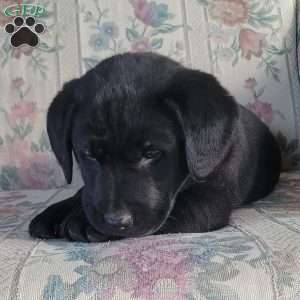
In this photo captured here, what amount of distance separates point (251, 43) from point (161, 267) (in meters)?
1.29

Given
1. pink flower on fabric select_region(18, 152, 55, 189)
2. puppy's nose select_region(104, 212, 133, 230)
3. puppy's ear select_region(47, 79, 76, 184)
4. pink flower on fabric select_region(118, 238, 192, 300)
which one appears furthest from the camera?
pink flower on fabric select_region(18, 152, 55, 189)

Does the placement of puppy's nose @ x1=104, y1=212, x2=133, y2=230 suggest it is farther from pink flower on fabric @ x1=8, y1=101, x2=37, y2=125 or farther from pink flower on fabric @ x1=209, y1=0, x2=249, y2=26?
pink flower on fabric @ x1=209, y1=0, x2=249, y2=26

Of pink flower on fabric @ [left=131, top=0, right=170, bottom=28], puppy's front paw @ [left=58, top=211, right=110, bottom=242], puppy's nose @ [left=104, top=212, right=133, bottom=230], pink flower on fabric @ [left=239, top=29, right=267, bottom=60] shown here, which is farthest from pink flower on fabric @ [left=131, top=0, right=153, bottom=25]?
puppy's nose @ [left=104, top=212, right=133, bottom=230]

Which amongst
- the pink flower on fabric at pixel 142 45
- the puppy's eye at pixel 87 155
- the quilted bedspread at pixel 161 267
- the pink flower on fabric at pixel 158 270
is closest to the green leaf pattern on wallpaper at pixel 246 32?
the pink flower on fabric at pixel 142 45

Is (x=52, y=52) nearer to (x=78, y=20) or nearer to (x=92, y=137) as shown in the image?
(x=78, y=20)

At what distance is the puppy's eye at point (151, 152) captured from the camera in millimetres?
1452

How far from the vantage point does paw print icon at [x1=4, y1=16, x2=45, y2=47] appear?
2330 mm

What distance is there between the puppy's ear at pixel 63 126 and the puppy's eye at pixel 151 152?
0.84 feet

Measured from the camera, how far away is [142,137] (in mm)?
1443

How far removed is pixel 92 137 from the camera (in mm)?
1481

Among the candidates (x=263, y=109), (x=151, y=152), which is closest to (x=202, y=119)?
(x=151, y=152)

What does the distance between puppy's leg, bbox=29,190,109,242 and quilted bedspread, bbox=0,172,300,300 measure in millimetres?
39

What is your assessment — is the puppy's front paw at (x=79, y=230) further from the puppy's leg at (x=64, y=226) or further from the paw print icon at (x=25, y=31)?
the paw print icon at (x=25, y=31)

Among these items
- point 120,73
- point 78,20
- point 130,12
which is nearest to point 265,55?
point 130,12
